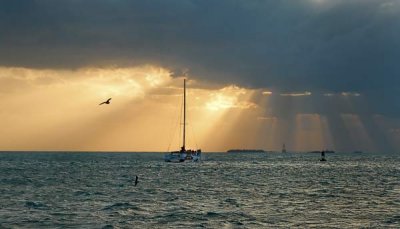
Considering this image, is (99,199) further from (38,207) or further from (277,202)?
(277,202)

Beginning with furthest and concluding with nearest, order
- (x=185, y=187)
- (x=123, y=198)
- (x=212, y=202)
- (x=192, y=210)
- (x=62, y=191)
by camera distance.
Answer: (x=185, y=187) < (x=62, y=191) < (x=123, y=198) < (x=212, y=202) < (x=192, y=210)

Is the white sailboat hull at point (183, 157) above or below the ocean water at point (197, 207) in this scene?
above

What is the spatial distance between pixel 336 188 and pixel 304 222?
1368 inches

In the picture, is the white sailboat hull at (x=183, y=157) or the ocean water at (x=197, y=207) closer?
the ocean water at (x=197, y=207)

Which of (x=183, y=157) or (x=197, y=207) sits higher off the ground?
(x=183, y=157)

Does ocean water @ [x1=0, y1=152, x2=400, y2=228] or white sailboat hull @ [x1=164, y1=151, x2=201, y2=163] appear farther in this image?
white sailboat hull @ [x1=164, y1=151, x2=201, y2=163]

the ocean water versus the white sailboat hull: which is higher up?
the white sailboat hull

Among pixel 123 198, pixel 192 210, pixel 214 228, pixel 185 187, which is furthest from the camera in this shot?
pixel 185 187

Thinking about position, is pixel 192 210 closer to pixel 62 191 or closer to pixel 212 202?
pixel 212 202

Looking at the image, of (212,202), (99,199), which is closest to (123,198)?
(99,199)

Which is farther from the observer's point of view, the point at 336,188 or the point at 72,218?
the point at 336,188

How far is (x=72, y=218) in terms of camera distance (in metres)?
42.8

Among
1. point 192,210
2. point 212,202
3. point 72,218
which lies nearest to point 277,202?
point 212,202

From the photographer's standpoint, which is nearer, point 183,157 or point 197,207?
point 197,207
